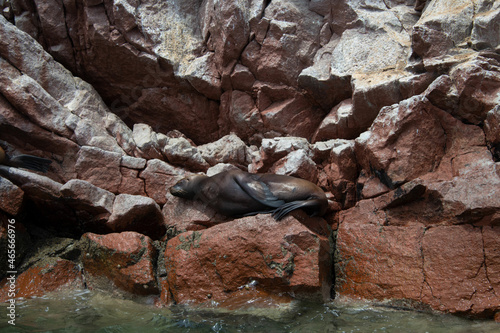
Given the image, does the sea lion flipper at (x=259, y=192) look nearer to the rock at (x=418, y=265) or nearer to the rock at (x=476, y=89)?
the rock at (x=418, y=265)

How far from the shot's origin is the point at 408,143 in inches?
175

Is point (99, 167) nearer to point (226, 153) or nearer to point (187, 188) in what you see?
point (187, 188)

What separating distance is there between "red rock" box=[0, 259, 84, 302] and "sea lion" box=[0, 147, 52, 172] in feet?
5.18

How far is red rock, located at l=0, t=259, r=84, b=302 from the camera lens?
4148mm

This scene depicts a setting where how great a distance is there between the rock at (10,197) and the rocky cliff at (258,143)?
20mm

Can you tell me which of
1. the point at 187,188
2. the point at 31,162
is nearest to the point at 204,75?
the point at 187,188

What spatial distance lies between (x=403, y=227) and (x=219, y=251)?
2040mm

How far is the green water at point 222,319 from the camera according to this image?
3104 mm

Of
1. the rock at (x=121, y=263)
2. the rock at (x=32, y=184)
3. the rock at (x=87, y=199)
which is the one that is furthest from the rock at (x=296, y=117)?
the rock at (x=32, y=184)

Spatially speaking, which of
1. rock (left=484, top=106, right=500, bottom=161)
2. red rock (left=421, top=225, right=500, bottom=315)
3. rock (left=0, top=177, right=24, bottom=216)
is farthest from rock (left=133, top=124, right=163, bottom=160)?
rock (left=484, top=106, right=500, bottom=161)

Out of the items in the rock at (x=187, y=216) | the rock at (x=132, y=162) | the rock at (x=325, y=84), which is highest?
the rock at (x=325, y=84)

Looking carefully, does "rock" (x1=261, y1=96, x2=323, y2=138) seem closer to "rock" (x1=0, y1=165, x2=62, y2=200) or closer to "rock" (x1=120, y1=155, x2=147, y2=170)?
"rock" (x1=120, y1=155, x2=147, y2=170)

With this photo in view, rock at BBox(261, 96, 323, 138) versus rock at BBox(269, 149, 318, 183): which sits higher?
rock at BBox(261, 96, 323, 138)

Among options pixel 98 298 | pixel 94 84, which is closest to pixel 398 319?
pixel 98 298
